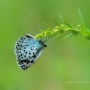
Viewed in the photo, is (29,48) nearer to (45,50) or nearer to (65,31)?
(65,31)

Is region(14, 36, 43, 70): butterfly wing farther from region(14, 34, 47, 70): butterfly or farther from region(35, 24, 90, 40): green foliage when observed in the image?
region(35, 24, 90, 40): green foliage

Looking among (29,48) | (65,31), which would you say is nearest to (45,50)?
(29,48)

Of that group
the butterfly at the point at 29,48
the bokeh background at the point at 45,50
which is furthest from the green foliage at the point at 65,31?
the bokeh background at the point at 45,50

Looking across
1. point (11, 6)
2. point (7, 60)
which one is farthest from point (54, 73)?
point (11, 6)

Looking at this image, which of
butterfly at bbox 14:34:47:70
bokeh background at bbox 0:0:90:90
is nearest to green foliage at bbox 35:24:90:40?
butterfly at bbox 14:34:47:70

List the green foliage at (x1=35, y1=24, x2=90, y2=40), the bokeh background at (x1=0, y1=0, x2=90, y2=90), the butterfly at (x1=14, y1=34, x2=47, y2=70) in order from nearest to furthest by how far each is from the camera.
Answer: the green foliage at (x1=35, y1=24, x2=90, y2=40) < the butterfly at (x1=14, y1=34, x2=47, y2=70) < the bokeh background at (x1=0, y1=0, x2=90, y2=90)

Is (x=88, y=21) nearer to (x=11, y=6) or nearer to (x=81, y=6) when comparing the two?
(x=81, y=6)

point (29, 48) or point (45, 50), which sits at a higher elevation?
point (45, 50)

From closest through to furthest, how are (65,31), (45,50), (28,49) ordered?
(65,31) → (28,49) → (45,50)

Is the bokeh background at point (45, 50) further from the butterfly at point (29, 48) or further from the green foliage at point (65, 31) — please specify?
the green foliage at point (65, 31)
